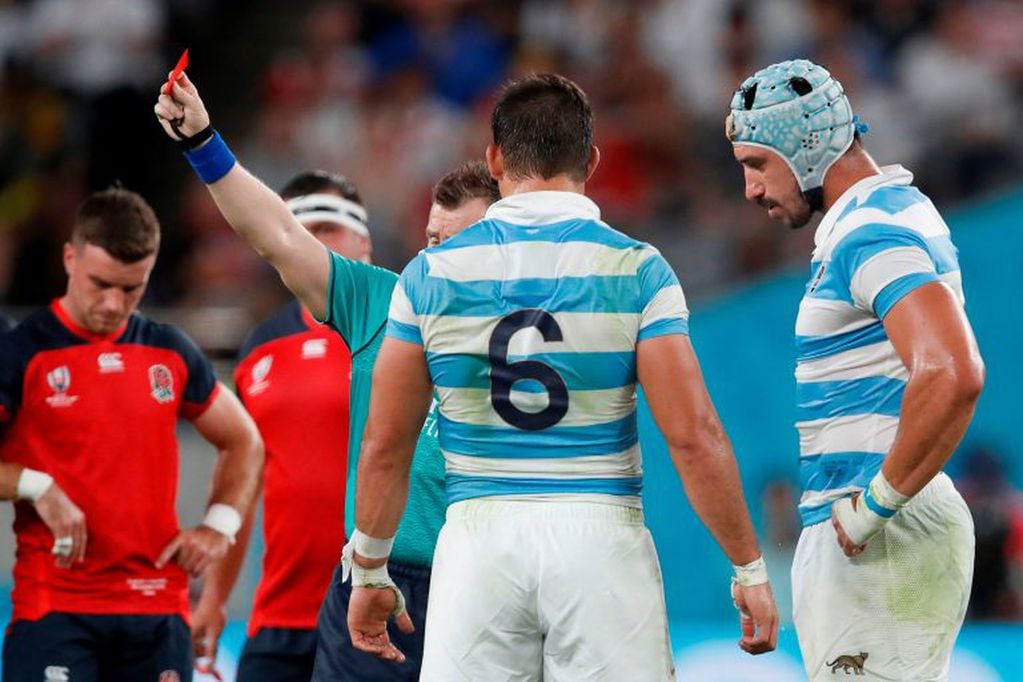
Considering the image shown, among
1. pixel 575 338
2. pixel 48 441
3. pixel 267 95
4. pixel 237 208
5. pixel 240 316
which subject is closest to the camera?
pixel 575 338

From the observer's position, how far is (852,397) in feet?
14.3

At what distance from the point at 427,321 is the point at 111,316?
2.10 m

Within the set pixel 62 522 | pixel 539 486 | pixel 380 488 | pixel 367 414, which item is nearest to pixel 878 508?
pixel 539 486

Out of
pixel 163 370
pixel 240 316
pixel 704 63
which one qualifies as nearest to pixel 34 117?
pixel 240 316

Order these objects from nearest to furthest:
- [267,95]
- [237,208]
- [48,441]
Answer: [237,208]
[48,441]
[267,95]

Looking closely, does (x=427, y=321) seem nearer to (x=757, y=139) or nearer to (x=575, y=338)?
(x=575, y=338)

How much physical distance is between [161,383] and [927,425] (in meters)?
2.90

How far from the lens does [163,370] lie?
19.5ft

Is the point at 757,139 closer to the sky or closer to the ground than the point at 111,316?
closer to the sky

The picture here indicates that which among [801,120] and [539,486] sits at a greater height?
[801,120]

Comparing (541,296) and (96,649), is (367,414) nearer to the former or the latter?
(541,296)

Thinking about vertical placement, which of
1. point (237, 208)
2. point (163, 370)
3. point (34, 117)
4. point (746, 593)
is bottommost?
point (746, 593)

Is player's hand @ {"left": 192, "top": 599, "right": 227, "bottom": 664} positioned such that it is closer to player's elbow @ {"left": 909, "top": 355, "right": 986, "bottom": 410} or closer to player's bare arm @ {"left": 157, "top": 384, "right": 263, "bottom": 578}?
player's bare arm @ {"left": 157, "top": 384, "right": 263, "bottom": 578}

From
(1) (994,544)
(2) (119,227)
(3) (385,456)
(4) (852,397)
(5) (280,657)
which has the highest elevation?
(2) (119,227)
